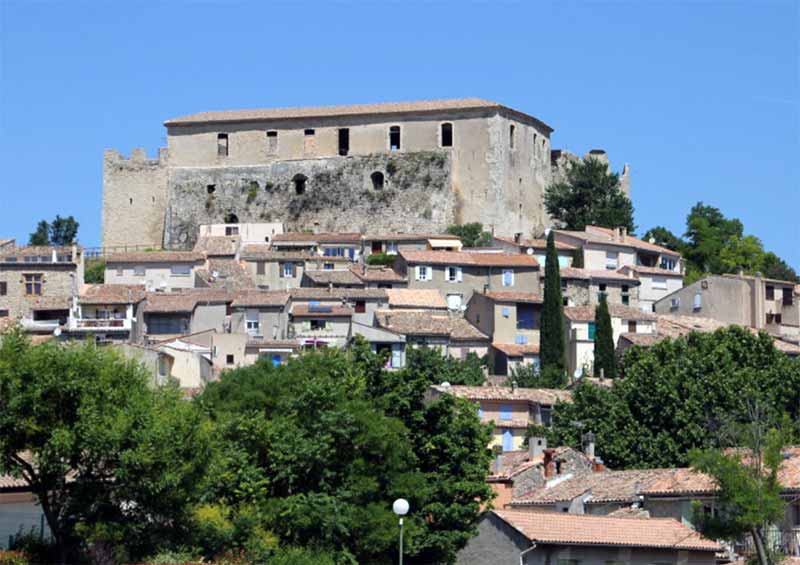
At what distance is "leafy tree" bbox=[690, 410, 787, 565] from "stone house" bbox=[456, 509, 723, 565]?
0.81 meters

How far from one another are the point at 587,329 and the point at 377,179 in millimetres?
30990

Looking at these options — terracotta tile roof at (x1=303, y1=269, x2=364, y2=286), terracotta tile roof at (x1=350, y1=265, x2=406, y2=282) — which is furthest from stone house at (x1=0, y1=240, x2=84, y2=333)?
terracotta tile roof at (x1=350, y1=265, x2=406, y2=282)

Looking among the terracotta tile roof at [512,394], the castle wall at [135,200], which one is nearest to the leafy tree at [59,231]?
the castle wall at [135,200]

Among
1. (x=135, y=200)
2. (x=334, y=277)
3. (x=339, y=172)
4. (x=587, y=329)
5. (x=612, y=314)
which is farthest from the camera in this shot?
(x=135, y=200)

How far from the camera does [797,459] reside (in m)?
44.8

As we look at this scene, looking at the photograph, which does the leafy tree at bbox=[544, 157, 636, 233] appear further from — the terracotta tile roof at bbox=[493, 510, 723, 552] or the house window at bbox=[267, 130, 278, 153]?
the terracotta tile roof at bbox=[493, 510, 723, 552]

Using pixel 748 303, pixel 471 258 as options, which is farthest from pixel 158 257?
pixel 748 303

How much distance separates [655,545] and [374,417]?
25.0 ft

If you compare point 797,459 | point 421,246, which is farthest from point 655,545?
point 421,246

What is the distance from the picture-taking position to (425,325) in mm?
84375

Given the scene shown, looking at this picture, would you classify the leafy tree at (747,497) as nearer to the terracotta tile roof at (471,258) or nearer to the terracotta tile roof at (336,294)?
the terracotta tile roof at (336,294)

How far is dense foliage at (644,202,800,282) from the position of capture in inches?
4274

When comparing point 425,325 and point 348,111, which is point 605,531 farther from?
point 348,111

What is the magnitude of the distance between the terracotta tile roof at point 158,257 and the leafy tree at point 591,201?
2344 cm
